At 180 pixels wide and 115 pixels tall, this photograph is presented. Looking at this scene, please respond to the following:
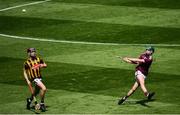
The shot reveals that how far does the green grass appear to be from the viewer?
2601 centimetres

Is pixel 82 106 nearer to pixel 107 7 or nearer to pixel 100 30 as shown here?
pixel 100 30

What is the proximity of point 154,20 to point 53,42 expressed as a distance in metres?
7.12

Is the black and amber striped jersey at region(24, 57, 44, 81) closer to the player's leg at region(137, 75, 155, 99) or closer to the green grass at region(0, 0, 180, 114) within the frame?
the green grass at region(0, 0, 180, 114)

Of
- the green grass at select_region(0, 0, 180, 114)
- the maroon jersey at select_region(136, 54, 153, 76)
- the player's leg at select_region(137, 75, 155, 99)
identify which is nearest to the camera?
the player's leg at select_region(137, 75, 155, 99)

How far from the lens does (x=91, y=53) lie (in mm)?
A: 34469

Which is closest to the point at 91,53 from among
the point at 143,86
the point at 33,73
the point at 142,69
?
the point at 142,69

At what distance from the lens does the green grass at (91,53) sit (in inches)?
1024

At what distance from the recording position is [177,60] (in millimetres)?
32281

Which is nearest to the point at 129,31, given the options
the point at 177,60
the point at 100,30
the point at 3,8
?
the point at 100,30

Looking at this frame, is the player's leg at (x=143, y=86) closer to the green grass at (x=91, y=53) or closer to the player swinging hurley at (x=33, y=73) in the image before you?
the green grass at (x=91, y=53)

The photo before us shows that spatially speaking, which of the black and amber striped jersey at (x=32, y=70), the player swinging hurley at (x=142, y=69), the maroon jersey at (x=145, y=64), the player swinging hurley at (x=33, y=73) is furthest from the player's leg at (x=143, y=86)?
the black and amber striped jersey at (x=32, y=70)

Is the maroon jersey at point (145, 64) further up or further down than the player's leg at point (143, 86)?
further up

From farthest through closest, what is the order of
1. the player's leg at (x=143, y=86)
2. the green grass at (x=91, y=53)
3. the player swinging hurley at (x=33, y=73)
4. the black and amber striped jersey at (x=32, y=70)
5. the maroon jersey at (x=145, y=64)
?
the green grass at (x=91, y=53) < the maroon jersey at (x=145, y=64) < the player's leg at (x=143, y=86) < the black and amber striped jersey at (x=32, y=70) < the player swinging hurley at (x=33, y=73)

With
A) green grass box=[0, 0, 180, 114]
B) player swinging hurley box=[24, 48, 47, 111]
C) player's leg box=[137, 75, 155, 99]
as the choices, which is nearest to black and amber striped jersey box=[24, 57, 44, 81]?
player swinging hurley box=[24, 48, 47, 111]
